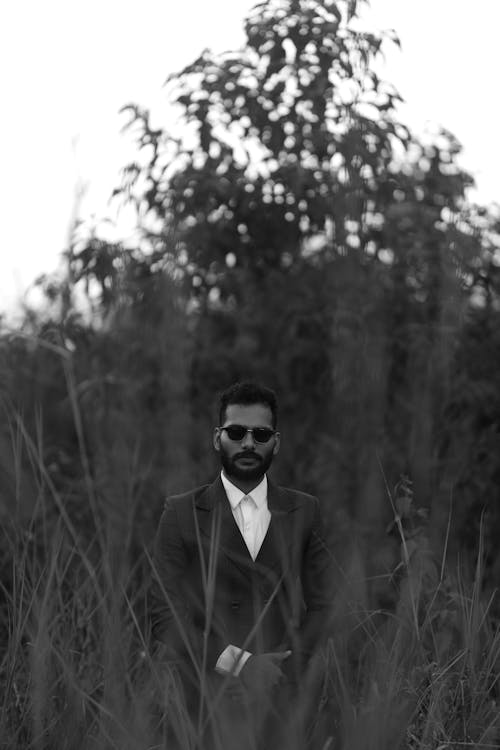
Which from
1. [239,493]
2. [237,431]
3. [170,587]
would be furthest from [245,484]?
[170,587]

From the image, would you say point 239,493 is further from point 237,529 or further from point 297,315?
point 297,315

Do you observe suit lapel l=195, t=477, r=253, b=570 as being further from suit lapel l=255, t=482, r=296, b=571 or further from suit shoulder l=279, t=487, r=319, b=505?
suit shoulder l=279, t=487, r=319, b=505

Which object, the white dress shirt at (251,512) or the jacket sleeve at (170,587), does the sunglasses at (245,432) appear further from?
the jacket sleeve at (170,587)

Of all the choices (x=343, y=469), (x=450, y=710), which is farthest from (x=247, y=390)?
(x=343, y=469)

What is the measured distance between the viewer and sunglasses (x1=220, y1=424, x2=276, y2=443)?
265 cm

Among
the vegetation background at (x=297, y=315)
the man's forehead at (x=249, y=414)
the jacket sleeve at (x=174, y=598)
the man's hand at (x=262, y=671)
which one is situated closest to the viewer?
the man's hand at (x=262, y=671)

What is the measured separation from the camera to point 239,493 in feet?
8.82

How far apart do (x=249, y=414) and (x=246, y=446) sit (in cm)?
7

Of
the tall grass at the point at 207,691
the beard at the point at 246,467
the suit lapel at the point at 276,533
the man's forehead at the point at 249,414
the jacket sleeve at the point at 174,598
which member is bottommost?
the tall grass at the point at 207,691

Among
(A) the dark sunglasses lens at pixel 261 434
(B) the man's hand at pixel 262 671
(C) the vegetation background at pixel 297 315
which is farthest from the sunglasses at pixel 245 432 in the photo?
(C) the vegetation background at pixel 297 315

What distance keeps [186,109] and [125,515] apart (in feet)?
5.19

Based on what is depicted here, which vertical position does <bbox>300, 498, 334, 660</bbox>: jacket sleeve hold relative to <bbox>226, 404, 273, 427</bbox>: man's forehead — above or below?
below

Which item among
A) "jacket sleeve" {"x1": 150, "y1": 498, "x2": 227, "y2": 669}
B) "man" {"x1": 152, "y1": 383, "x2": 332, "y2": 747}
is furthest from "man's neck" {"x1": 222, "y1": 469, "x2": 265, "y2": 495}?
"jacket sleeve" {"x1": 150, "y1": 498, "x2": 227, "y2": 669}

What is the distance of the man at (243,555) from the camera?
2611mm
